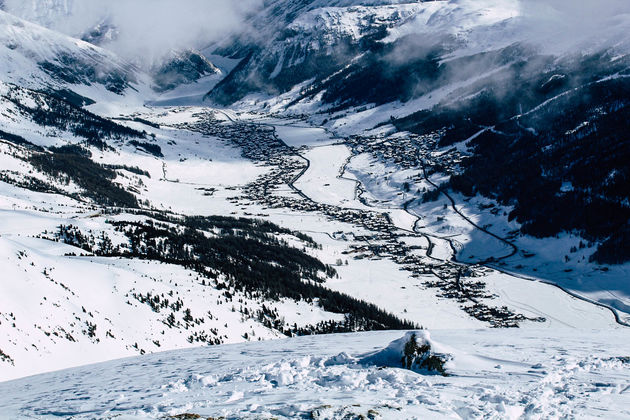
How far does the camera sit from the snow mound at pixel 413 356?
51.3ft

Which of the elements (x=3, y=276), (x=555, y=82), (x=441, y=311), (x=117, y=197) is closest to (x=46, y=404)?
(x=3, y=276)

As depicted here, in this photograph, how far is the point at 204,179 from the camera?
16962 centimetres

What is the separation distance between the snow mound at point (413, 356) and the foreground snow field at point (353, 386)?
38cm

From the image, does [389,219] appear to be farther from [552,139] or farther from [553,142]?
[552,139]

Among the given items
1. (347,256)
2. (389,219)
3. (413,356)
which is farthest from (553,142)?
(413,356)

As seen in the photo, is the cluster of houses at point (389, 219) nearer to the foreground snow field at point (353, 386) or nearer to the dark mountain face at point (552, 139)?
the dark mountain face at point (552, 139)

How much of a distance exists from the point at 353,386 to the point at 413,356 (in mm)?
2739

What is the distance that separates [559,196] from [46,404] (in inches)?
3691

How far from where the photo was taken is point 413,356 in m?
15.9

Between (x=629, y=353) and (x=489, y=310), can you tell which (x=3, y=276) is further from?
(x=489, y=310)

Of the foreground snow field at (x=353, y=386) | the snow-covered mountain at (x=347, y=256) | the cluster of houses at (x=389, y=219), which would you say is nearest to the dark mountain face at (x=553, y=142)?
the snow-covered mountain at (x=347, y=256)

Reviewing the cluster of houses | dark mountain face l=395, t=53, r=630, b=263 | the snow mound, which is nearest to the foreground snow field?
the snow mound

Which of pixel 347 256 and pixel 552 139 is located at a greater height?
pixel 552 139

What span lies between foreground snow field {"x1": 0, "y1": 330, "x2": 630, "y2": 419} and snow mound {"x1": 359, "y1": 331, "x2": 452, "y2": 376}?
1.24ft
